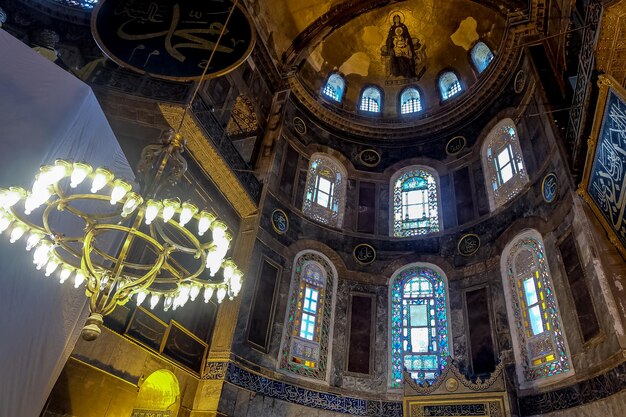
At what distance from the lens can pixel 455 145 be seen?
11617mm

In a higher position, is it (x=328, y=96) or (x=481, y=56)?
(x=481, y=56)

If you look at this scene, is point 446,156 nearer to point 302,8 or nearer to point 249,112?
point 249,112

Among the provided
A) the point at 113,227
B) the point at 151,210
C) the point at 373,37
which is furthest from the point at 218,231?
the point at 373,37

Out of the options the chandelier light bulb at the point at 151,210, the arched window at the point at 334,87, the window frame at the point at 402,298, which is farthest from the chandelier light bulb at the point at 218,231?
the arched window at the point at 334,87

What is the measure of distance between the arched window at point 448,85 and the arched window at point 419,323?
6109 millimetres

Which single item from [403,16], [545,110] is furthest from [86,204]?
[403,16]

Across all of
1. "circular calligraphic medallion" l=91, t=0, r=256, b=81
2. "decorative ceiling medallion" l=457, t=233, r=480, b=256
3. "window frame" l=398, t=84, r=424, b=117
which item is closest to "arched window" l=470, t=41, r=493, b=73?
"window frame" l=398, t=84, r=424, b=117

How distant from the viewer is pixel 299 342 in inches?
341

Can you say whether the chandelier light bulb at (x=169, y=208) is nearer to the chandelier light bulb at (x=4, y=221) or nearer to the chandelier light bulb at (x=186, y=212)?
the chandelier light bulb at (x=186, y=212)

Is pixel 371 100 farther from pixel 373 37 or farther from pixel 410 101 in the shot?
pixel 373 37

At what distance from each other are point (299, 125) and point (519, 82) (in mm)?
5777

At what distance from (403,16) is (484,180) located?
6.85 meters

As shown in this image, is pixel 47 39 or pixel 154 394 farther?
pixel 47 39

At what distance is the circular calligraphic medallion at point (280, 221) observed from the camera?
Result: 31.5 ft
